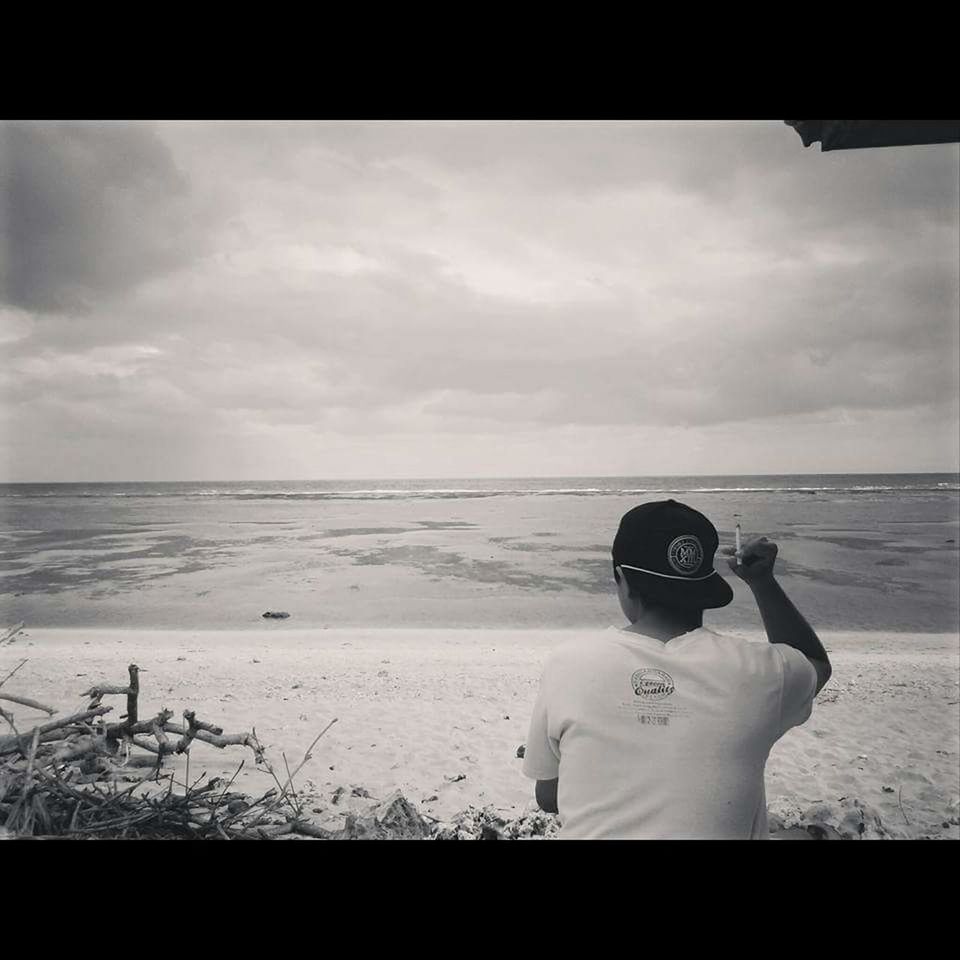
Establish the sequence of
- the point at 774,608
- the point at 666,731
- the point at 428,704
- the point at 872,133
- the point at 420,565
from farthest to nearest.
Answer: the point at 420,565, the point at 428,704, the point at 872,133, the point at 774,608, the point at 666,731

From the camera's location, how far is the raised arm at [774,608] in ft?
4.89

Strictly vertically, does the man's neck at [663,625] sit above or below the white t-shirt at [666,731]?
above

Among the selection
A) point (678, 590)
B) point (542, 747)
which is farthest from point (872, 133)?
point (542, 747)

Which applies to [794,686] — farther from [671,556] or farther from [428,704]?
[428,704]

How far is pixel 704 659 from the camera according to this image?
1.28m

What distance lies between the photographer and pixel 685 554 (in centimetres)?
143

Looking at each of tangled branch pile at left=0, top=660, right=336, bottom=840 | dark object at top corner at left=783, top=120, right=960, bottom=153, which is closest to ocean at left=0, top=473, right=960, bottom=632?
tangled branch pile at left=0, top=660, right=336, bottom=840

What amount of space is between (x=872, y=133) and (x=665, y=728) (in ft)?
7.98

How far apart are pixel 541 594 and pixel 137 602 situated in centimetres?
672

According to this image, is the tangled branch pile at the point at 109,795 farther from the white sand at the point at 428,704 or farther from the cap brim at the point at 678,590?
the cap brim at the point at 678,590

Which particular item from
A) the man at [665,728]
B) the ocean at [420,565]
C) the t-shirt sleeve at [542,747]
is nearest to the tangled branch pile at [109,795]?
the t-shirt sleeve at [542,747]

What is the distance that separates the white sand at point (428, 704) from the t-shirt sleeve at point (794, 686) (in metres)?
2.48
